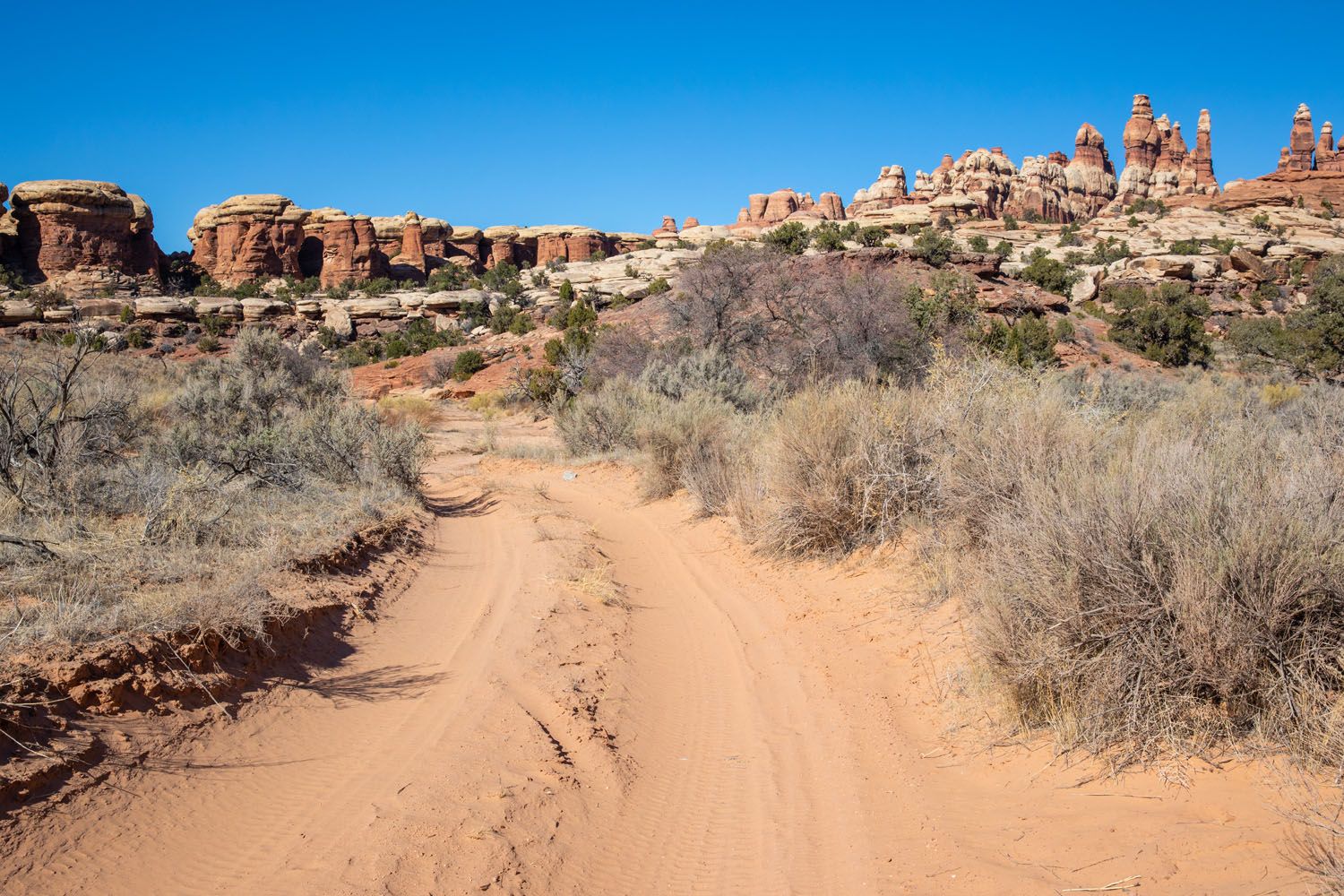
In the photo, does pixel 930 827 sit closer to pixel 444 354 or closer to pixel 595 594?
pixel 595 594

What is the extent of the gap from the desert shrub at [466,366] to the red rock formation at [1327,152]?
317 ft

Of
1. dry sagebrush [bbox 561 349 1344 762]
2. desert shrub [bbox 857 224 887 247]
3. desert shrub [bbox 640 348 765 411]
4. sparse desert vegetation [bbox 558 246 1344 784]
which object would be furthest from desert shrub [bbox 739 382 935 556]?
desert shrub [bbox 857 224 887 247]

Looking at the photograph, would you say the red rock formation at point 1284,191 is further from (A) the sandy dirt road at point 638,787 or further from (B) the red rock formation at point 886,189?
(A) the sandy dirt road at point 638,787

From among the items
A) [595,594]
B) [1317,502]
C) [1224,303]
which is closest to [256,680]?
[595,594]

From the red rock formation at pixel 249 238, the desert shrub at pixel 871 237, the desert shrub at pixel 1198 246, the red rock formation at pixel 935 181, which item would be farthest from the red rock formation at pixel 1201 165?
the red rock formation at pixel 249 238

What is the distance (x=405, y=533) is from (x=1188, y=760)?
7967 mm

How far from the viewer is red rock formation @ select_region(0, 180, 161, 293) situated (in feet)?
176

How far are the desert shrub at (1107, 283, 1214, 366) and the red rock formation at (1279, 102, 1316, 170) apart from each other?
83.0m

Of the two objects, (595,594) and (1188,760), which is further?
(595,594)

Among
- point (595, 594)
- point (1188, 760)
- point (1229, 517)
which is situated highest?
point (1229, 517)

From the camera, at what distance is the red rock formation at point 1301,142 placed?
304 ft

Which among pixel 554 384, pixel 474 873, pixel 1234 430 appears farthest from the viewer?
pixel 554 384

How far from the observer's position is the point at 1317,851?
2770mm

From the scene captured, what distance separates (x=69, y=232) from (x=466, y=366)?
39.9 meters
